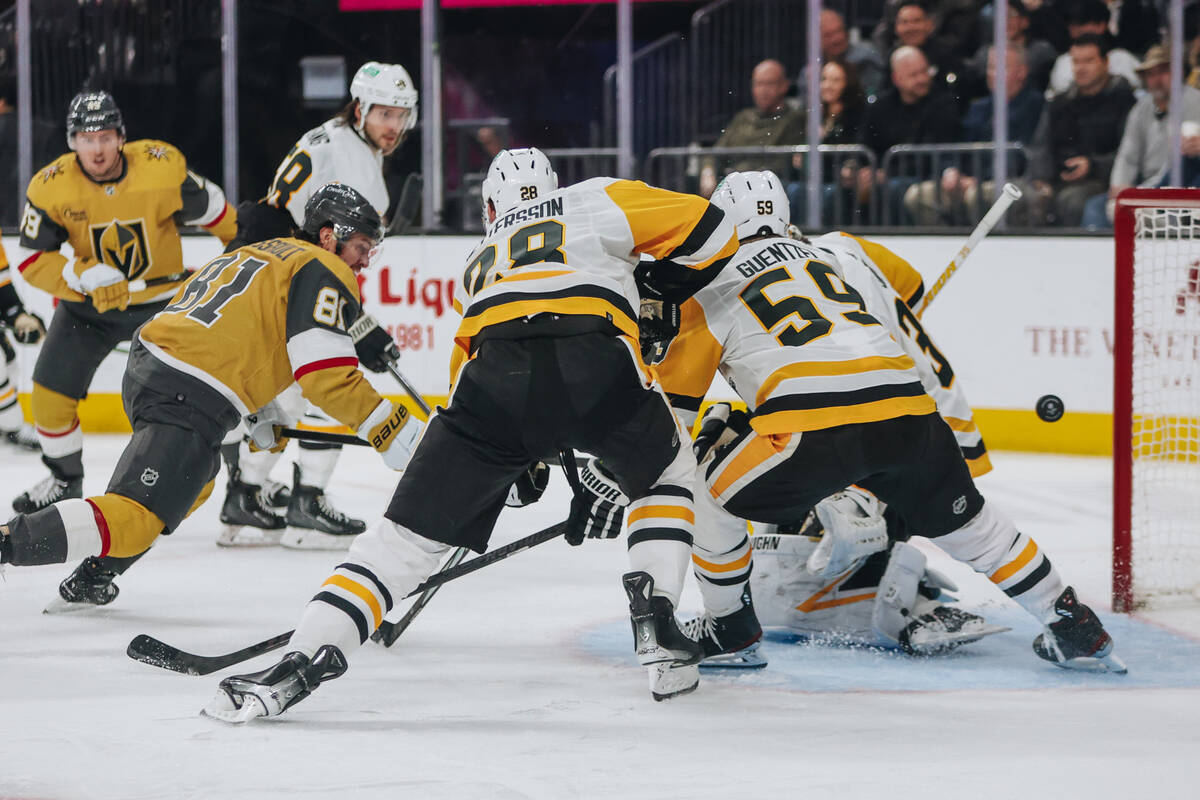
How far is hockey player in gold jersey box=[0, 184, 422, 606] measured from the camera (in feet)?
9.51

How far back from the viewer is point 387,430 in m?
3.22

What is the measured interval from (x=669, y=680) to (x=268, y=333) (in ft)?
3.72

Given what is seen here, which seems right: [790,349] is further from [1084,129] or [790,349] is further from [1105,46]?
[1105,46]

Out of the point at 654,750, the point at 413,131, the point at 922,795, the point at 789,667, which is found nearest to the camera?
the point at 922,795

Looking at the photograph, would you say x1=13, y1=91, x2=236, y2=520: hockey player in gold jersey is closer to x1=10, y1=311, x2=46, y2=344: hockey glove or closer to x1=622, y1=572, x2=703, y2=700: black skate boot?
x1=10, y1=311, x2=46, y2=344: hockey glove

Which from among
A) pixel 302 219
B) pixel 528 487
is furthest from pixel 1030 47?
pixel 528 487

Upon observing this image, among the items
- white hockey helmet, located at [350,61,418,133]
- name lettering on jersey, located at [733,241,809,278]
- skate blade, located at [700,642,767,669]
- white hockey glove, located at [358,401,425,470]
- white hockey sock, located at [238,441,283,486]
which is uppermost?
white hockey helmet, located at [350,61,418,133]

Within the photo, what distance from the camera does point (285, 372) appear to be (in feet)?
10.4

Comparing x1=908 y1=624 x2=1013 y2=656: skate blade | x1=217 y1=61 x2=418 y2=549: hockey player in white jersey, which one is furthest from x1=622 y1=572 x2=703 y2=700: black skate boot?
x1=217 y1=61 x2=418 y2=549: hockey player in white jersey

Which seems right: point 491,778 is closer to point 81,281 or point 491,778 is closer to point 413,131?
point 81,281

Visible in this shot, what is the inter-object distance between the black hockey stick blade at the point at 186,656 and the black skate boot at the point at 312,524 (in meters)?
1.29

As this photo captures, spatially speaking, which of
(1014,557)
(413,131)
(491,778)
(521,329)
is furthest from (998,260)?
(491,778)

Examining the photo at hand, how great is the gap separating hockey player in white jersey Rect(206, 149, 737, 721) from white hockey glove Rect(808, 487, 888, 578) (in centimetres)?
52

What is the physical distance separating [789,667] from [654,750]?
0.60 meters
